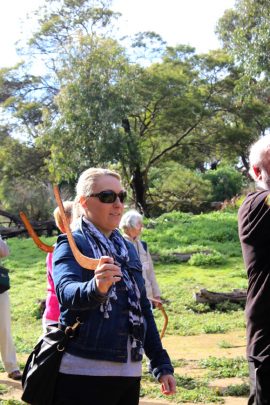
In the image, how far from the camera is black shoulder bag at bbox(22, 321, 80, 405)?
7.88ft

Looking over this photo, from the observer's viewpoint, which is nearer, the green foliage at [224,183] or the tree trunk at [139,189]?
the tree trunk at [139,189]

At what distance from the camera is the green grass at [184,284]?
5.92 m

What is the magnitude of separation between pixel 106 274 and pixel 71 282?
264mm

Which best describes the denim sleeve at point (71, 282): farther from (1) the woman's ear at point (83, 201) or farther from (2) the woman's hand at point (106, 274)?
(1) the woman's ear at point (83, 201)

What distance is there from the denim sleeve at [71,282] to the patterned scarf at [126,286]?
80mm

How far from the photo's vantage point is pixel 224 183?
27000 millimetres

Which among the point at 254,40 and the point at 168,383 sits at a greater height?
the point at 254,40

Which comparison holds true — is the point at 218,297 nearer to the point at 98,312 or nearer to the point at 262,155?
the point at 262,155

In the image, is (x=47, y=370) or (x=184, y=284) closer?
(x=47, y=370)

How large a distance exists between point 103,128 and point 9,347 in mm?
14767

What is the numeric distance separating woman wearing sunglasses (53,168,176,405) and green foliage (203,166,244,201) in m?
24.2

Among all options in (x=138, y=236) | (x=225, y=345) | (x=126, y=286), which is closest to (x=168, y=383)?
(x=126, y=286)

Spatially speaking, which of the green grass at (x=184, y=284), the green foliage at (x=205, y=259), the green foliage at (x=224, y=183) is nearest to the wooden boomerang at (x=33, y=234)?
the green grass at (x=184, y=284)

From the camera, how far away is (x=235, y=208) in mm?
21000
